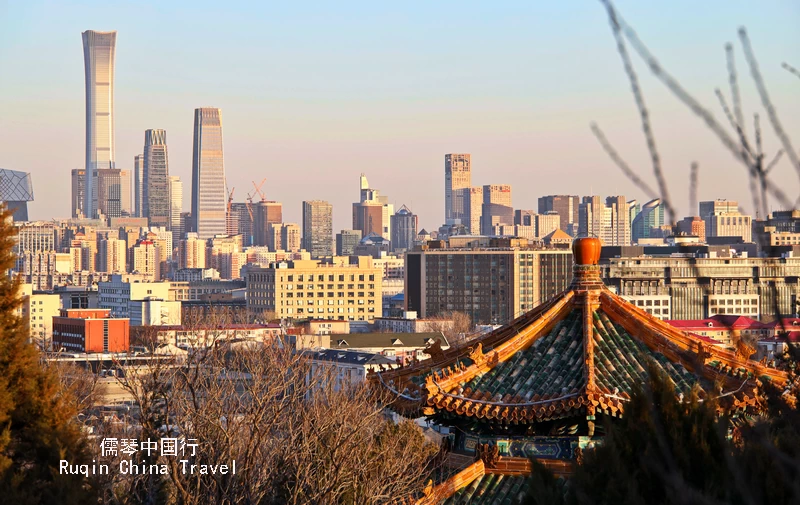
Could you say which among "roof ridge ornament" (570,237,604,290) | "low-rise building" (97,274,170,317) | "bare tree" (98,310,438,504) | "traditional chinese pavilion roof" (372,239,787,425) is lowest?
"low-rise building" (97,274,170,317)

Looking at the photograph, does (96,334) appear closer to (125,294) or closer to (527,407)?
(125,294)

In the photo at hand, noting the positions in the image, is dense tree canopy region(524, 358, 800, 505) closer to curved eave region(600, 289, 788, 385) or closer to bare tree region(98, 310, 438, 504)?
curved eave region(600, 289, 788, 385)

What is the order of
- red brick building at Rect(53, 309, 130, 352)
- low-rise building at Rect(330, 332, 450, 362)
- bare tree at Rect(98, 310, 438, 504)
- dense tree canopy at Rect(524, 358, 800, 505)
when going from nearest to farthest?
Answer: dense tree canopy at Rect(524, 358, 800, 505) < bare tree at Rect(98, 310, 438, 504) < low-rise building at Rect(330, 332, 450, 362) < red brick building at Rect(53, 309, 130, 352)

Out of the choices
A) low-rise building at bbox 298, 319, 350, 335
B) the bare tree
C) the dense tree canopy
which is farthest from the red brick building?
the dense tree canopy

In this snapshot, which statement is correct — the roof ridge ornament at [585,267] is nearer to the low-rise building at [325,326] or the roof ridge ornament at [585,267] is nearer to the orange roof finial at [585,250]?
the orange roof finial at [585,250]

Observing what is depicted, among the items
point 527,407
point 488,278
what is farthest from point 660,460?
point 488,278

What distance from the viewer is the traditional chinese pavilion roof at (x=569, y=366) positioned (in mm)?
11617

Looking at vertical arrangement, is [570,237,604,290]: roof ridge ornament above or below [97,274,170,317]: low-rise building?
above

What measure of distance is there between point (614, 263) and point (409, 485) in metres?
97.3

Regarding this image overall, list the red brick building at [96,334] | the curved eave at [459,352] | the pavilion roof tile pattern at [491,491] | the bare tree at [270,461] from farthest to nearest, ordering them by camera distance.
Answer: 1. the red brick building at [96,334]
2. the bare tree at [270,461]
3. the curved eave at [459,352]
4. the pavilion roof tile pattern at [491,491]

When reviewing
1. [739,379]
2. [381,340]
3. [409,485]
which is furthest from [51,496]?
[381,340]

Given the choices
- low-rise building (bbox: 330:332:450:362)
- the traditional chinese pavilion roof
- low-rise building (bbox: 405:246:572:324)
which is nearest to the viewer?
the traditional chinese pavilion roof

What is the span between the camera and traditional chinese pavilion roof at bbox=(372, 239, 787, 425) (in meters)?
11.6

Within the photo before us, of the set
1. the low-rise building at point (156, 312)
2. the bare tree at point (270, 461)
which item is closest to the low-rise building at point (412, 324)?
the low-rise building at point (156, 312)
